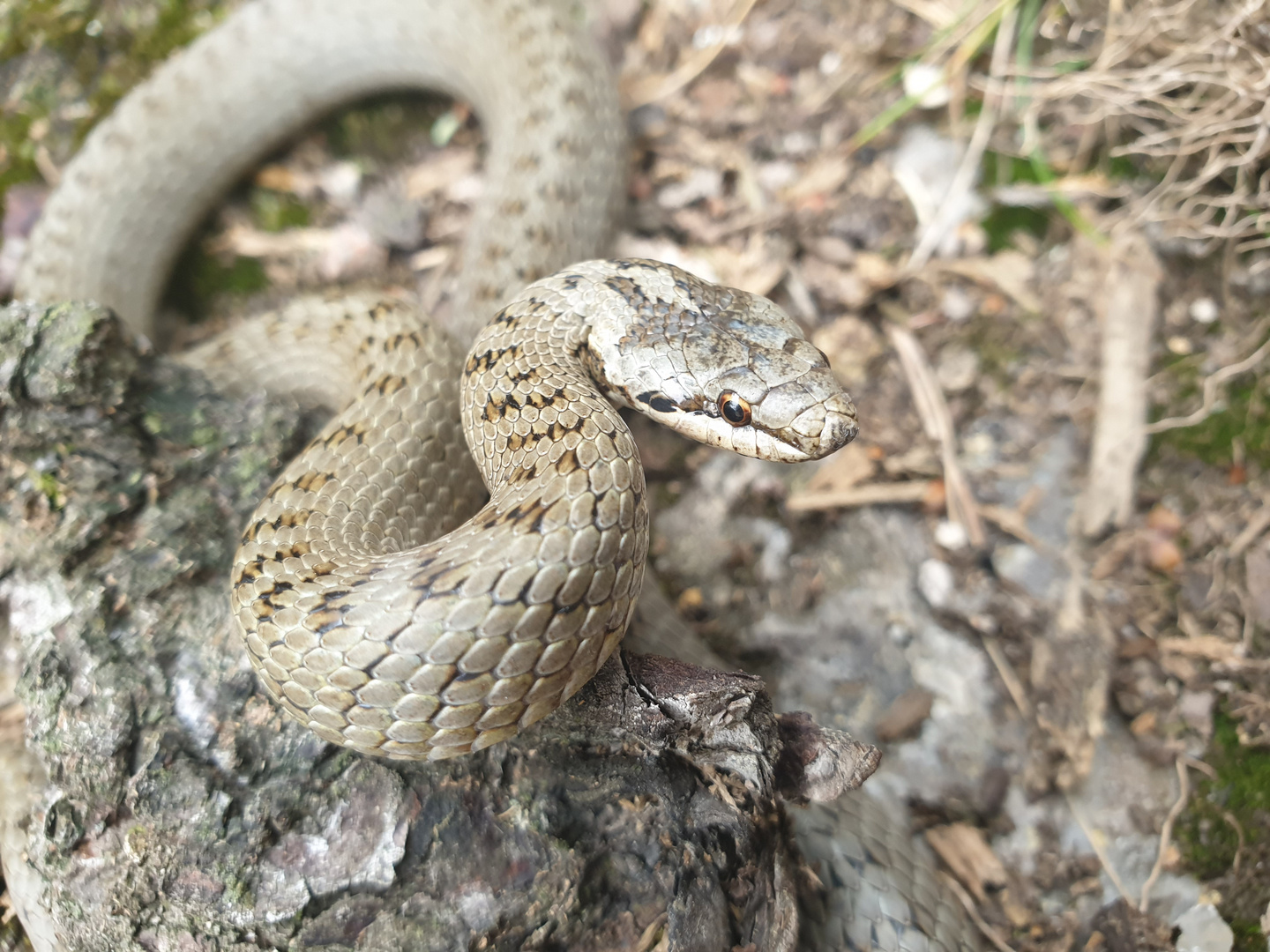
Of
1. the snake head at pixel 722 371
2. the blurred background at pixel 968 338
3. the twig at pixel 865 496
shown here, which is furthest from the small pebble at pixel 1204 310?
the snake head at pixel 722 371

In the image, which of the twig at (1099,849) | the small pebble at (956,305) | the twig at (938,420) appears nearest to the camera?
the twig at (1099,849)

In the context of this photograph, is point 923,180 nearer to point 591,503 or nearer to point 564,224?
point 564,224

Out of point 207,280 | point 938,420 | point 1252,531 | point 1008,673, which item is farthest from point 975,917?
point 207,280

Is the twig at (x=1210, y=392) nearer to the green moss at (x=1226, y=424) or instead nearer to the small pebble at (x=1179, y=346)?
the green moss at (x=1226, y=424)

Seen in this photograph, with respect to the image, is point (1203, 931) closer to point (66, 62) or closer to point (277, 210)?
point (277, 210)

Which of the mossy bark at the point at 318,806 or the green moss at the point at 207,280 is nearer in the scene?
the mossy bark at the point at 318,806

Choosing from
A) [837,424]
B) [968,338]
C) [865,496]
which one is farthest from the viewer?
[968,338]
